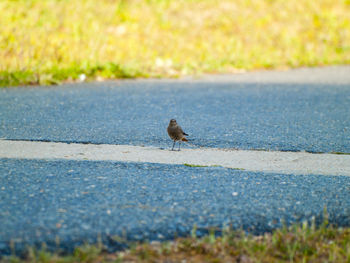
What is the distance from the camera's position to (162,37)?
1391cm

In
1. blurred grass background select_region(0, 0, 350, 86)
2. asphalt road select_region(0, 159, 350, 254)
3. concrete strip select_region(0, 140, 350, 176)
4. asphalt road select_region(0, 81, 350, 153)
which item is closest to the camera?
asphalt road select_region(0, 159, 350, 254)

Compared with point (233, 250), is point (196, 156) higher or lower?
higher

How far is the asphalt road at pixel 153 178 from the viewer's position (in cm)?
292

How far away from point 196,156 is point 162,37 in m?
9.78

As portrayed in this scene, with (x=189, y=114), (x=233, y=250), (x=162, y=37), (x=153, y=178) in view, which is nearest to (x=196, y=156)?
(x=153, y=178)

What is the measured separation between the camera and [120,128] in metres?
5.62

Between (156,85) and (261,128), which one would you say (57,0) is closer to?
(156,85)

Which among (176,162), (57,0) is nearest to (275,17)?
(57,0)

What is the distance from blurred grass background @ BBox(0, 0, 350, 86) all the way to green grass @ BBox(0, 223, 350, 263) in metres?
6.46

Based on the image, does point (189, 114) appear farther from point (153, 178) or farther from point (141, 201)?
point (141, 201)

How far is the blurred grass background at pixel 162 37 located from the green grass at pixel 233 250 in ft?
21.2

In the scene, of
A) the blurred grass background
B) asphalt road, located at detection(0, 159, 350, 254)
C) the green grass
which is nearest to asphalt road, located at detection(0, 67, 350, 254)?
asphalt road, located at detection(0, 159, 350, 254)

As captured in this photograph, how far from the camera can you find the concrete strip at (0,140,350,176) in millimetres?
4160

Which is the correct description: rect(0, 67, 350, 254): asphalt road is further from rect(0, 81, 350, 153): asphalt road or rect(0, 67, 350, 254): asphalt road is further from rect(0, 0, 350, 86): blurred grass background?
rect(0, 0, 350, 86): blurred grass background
